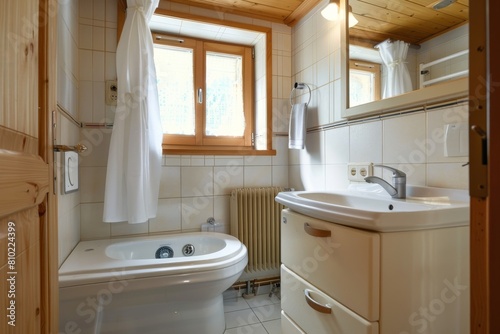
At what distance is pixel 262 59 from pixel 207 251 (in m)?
1.51

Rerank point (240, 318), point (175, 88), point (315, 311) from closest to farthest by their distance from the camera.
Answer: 1. point (315, 311)
2. point (240, 318)
3. point (175, 88)

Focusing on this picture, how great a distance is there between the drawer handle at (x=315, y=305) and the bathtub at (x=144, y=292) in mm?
503

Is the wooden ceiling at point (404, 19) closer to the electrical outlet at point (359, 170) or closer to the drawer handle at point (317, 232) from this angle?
the electrical outlet at point (359, 170)

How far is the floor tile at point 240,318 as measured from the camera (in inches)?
64.4

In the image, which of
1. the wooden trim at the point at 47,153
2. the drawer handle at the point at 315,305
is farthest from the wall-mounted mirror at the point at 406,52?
the wooden trim at the point at 47,153

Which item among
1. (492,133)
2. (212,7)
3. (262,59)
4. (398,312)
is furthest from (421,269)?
(212,7)

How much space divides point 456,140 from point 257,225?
1302 millimetres

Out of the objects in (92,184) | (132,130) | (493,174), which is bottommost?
(92,184)

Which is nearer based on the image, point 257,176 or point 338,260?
point 338,260

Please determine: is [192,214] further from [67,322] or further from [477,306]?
[477,306]

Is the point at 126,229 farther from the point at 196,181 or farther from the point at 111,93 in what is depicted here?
the point at 111,93

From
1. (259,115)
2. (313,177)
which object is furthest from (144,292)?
(259,115)

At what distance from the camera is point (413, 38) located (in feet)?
3.91

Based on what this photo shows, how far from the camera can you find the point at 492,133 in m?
0.41
